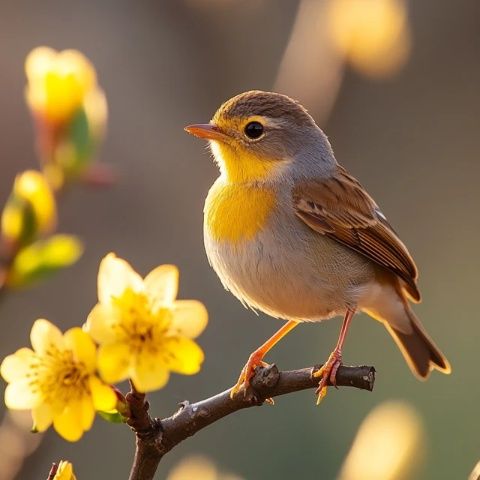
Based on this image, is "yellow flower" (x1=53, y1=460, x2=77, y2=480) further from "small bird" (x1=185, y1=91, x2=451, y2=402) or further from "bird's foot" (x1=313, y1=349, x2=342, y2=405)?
"small bird" (x1=185, y1=91, x2=451, y2=402)

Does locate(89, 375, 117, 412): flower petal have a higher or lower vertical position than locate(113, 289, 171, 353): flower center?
lower

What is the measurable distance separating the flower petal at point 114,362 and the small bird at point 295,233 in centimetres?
134

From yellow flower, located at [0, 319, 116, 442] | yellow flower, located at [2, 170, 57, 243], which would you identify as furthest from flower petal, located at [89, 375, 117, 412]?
yellow flower, located at [2, 170, 57, 243]

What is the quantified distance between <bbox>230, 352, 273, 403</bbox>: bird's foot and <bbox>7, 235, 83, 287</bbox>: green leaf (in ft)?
1.34

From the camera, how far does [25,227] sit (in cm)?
131

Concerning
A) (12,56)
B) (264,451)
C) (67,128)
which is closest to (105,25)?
(12,56)

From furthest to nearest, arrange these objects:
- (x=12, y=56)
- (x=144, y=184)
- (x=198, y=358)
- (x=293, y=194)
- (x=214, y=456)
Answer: (x=12, y=56) < (x=144, y=184) < (x=214, y=456) < (x=293, y=194) < (x=198, y=358)

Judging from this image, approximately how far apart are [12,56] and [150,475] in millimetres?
6202

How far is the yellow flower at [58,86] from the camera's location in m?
1.45

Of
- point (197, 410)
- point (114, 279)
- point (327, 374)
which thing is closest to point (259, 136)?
point (327, 374)

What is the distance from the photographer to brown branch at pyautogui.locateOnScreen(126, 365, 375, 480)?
1.37 meters

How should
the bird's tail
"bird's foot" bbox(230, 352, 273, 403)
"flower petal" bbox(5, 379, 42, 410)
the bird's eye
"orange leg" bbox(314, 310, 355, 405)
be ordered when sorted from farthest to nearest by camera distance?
the bird's tail < the bird's eye < "orange leg" bbox(314, 310, 355, 405) < "bird's foot" bbox(230, 352, 273, 403) < "flower petal" bbox(5, 379, 42, 410)

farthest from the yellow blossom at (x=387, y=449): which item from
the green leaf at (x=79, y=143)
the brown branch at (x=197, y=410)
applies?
the green leaf at (x=79, y=143)

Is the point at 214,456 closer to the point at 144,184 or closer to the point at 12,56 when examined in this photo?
the point at 144,184
